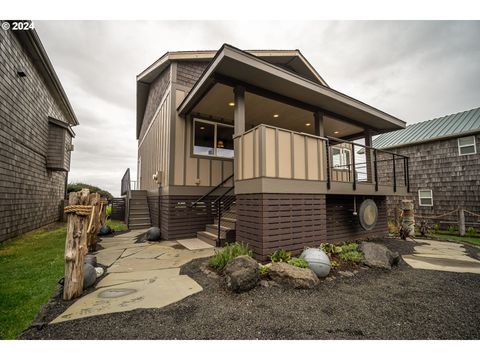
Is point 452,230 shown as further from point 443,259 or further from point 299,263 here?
point 299,263

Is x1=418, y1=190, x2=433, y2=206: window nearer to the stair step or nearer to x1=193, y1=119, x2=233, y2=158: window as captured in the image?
x1=193, y1=119, x2=233, y2=158: window

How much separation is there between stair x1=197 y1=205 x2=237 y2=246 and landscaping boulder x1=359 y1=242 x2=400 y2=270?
3.38 meters

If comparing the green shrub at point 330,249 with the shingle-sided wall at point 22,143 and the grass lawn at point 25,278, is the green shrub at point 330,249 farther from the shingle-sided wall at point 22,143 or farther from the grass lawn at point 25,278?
the shingle-sided wall at point 22,143

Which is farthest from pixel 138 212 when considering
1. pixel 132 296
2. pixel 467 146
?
pixel 467 146

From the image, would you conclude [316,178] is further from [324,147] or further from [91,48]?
[91,48]

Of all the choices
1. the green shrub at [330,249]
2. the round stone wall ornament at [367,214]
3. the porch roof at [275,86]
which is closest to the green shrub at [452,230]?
the porch roof at [275,86]

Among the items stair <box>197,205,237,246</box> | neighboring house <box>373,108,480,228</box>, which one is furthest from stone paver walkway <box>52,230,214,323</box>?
neighboring house <box>373,108,480,228</box>

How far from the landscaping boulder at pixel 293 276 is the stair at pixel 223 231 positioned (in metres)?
2.48

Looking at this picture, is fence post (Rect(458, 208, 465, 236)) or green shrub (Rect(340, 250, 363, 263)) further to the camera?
fence post (Rect(458, 208, 465, 236))

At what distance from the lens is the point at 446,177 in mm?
11938

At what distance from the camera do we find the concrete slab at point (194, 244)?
609 cm

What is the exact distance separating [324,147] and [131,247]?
A: 6.36m

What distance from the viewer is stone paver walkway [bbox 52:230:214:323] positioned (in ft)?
9.26
